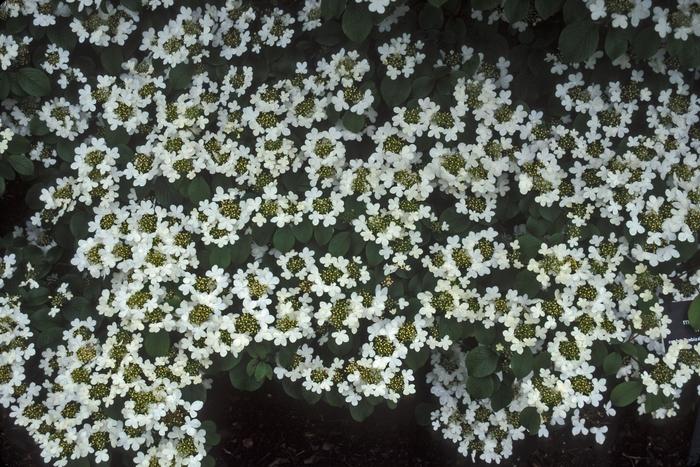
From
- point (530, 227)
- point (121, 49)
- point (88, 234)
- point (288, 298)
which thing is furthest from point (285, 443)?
point (121, 49)

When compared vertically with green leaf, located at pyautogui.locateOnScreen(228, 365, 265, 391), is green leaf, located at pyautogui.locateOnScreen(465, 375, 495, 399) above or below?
above

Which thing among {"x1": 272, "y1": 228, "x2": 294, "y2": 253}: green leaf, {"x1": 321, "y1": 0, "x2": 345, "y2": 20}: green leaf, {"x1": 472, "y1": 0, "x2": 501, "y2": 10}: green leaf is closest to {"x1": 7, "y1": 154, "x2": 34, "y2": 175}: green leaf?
{"x1": 272, "y1": 228, "x2": 294, "y2": 253}: green leaf

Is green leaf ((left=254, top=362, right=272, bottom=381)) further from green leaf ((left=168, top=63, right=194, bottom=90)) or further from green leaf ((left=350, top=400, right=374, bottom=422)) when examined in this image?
green leaf ((left=168, top=63, right=194, bottom=90))

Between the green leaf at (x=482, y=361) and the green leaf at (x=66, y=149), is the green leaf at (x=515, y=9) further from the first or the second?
the green leaf at (x=66, y=149)

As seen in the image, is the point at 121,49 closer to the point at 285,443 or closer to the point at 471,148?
the point at 471,148

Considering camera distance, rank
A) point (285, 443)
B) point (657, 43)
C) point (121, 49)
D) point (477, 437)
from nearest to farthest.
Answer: point (657, 43) → point (121, 49) → point (477, 437) → point (285, 443)

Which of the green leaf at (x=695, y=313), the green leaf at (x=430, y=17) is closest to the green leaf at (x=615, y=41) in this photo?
the green leaf at (x=430, y=17)
